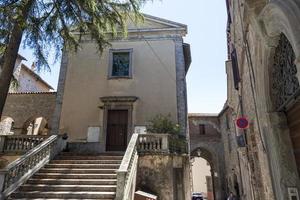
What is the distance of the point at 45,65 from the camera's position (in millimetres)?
9141

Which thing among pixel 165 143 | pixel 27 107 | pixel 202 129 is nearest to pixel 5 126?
pixel 27 107

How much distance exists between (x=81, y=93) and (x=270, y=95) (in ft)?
35.3

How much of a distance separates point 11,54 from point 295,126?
8654 millimetres

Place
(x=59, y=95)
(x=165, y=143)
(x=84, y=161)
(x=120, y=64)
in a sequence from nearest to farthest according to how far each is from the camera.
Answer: (x=84, y=161) < (x=165, y=143) < (x=59, y=95) < (x=120, y=64)

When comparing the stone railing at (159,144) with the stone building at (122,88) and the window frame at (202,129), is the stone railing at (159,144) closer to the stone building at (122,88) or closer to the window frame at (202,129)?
the stone building at (122,88)

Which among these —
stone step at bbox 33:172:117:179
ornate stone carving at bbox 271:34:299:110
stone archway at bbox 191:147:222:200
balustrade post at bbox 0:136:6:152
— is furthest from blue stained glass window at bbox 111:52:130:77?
stone archway at bbox 191:147:222:200

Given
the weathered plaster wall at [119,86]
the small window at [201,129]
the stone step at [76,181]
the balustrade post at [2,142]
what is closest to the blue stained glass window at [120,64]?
the weathered plaster wall at [119,86]

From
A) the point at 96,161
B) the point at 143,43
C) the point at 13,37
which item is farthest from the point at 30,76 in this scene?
the point at 96,161

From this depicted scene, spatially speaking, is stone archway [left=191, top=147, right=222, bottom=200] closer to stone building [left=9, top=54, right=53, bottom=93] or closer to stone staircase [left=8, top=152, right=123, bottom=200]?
stone building [left=9, top=54, right=53, bottom=93]

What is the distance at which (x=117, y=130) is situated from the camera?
12.4 m

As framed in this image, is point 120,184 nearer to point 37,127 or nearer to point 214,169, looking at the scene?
point 37,127

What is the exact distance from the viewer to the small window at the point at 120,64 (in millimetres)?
13406

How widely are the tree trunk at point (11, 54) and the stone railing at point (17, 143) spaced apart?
3.38m

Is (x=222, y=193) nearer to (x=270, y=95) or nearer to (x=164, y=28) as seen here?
(x=164, y=28)
